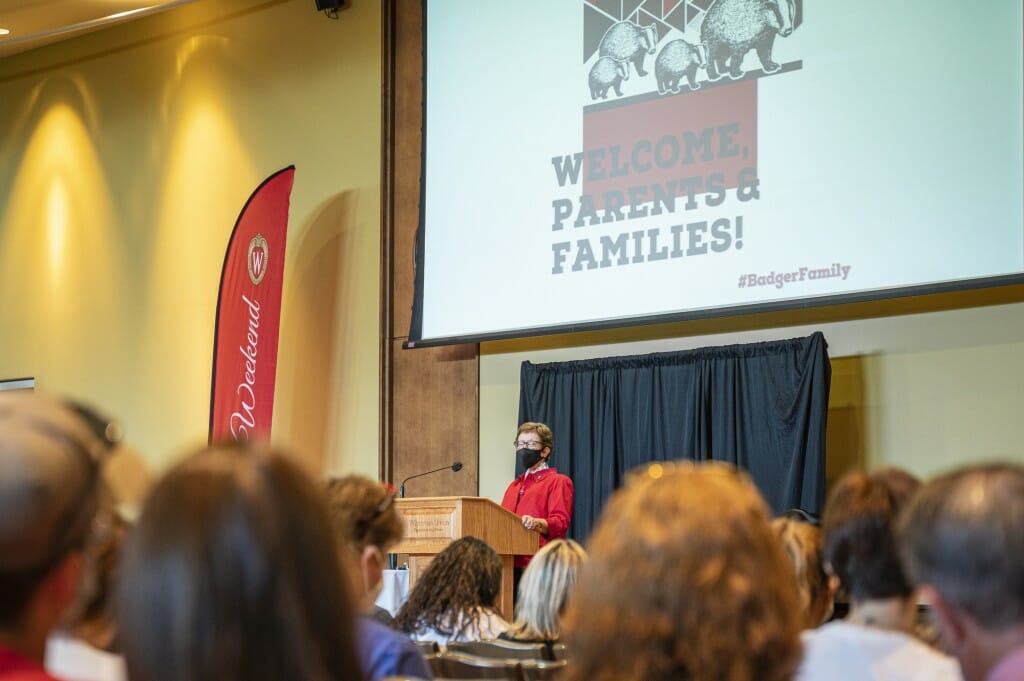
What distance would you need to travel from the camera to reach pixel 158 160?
1023cm

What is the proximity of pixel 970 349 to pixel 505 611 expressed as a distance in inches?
112

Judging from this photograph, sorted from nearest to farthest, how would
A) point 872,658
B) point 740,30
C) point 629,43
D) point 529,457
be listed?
point 872,658
point 740,30
point 529,457
point 629,43

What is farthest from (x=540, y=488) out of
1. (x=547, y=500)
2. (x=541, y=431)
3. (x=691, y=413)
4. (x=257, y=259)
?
(x=257, y=259)

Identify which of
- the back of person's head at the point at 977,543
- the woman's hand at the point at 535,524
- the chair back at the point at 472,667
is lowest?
the woman's hand at the point at 535,524

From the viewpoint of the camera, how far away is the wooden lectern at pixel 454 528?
6160mm

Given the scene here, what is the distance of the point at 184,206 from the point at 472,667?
810cm

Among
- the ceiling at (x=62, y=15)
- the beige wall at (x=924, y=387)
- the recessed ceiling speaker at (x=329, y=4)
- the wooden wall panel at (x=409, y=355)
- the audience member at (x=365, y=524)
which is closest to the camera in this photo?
the audience member at (x=365, y=524)

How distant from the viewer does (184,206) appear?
998 centimetres

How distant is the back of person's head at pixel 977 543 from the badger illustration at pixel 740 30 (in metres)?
5.71

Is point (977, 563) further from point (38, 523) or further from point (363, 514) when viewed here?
point (363, 514)

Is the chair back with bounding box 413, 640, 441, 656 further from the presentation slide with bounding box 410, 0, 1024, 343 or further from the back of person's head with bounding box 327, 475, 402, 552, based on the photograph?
the presentation slide with bounding box 410, 0, 1024, 343

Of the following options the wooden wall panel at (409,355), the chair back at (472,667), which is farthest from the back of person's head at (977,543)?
the wooden wall panel at (409,355)

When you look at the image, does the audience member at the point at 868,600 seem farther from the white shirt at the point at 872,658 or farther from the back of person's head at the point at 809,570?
the back of person's head at the point at 809,570

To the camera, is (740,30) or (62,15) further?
(62,15)
